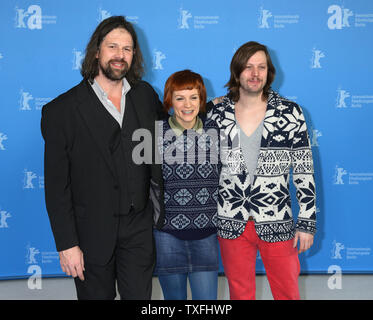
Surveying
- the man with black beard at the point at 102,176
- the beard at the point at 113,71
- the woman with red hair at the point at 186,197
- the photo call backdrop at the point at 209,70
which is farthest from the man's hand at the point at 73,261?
the photo call backdrop at the point at 209,70

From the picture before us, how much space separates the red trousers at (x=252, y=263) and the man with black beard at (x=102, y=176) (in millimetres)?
404

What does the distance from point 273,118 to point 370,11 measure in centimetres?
176

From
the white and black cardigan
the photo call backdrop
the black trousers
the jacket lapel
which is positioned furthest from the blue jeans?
the photo call backdrop

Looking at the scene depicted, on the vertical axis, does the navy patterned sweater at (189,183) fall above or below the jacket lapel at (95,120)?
below

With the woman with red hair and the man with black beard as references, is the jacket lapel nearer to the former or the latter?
the man with black beard

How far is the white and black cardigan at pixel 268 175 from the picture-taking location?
6.10 feet

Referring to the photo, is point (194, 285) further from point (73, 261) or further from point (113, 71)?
point (113, 71)

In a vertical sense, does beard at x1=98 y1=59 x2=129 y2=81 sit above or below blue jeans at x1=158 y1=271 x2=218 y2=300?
above

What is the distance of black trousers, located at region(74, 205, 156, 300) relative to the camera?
1.81 m

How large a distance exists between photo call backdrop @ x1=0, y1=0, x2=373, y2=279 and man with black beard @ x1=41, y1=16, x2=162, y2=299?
1.19 m

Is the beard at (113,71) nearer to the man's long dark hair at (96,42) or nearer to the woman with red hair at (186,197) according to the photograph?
the man's long dark hair at (96,42)

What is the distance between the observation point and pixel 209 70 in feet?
9.87

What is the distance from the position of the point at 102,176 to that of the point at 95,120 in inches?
9.9

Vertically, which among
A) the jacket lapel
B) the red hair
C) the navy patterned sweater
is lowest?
the navy patterned sweater
